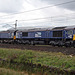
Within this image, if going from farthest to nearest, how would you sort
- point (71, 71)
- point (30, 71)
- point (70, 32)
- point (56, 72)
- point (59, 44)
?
point (59, 44) → point (70, 32) → point (30, 71) → point (56, 72) → point (71, 71)

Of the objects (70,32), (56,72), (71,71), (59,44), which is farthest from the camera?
(59,44)

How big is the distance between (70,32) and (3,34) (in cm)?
2004

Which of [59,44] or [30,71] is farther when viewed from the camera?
[59,44]

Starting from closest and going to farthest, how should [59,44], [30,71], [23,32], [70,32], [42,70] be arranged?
[42,70] → [30,71] → [70,32] → [59,44] → [23,32]

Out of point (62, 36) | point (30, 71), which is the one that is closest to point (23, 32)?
point (62, 36)

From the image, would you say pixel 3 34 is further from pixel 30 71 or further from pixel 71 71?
pixel 71 71

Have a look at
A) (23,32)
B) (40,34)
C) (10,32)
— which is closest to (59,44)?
(40,34)

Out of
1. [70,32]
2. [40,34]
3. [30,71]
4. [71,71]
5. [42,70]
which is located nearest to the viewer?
[71,71]

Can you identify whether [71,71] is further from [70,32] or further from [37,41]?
[37,41]

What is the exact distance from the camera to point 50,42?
25672 mm

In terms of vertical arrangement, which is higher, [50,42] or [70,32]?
[70,32]

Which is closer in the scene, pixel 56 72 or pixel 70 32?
pixel 56 72

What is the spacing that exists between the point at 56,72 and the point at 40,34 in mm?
19573

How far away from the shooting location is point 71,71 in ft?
24.9
